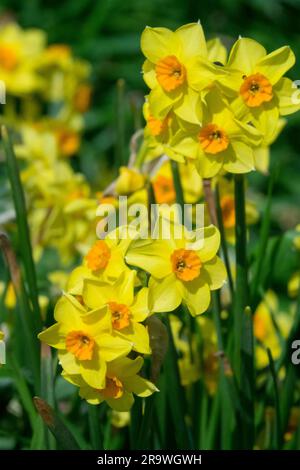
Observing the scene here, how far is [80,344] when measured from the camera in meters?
1.10

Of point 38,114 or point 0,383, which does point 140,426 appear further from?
point 38,114

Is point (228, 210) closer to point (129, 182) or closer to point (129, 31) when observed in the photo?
point (129, 182)

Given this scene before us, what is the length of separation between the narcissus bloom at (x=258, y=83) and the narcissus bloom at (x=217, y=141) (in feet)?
0.06

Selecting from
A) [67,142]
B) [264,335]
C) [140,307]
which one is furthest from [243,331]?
[67,142]

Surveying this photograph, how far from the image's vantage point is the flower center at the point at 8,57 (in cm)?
293

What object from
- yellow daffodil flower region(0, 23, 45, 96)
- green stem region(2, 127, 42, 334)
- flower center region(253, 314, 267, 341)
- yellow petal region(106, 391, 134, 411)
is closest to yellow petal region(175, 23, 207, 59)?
green stem region(2, 127, 42, 334)

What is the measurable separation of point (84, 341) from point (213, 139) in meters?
0.30

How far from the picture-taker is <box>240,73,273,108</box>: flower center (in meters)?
1.13

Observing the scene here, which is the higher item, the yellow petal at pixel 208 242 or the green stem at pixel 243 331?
the yellow petal at pixel 208 242

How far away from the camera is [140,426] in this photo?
1275 millimetres

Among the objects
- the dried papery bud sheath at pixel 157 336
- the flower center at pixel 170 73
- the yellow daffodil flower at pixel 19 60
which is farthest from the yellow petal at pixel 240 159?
the yellow daffodil flower at pixel 19 60

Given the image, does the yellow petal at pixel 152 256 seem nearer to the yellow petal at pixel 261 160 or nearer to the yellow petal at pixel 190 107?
the yellow petal at pixel 190 107

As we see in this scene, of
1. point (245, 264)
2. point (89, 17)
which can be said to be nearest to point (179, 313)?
point (245, 264)

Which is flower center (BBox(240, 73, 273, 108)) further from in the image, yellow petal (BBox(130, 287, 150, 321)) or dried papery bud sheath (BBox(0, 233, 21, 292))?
dried papery bud sheath (BBox(0, 233, 21, 292))
